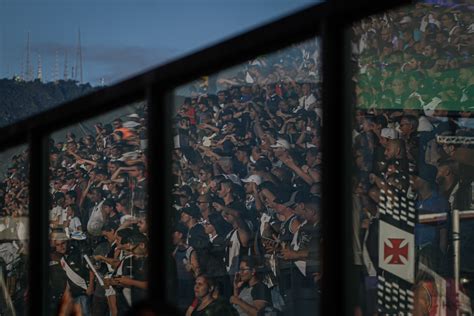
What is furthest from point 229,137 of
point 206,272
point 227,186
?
point 206,272

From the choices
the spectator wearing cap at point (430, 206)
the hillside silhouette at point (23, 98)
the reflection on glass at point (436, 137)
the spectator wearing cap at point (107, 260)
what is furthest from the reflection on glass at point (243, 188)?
the hillside silhouette at point (23, 98)

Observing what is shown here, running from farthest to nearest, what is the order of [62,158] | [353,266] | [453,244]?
1. [453,244]
2. [62,158]
3. [353,266]

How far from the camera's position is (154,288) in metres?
1.38

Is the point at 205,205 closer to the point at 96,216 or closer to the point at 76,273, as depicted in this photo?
the point at 96,216

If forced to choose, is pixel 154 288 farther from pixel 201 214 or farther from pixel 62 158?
pixel 62 158

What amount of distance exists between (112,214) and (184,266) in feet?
0.59

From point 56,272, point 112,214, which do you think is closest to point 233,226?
point 112,214

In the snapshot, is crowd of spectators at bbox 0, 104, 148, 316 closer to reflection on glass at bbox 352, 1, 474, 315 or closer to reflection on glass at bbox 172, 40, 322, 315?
reflection on glass at bbox 172, 40, 322, 315

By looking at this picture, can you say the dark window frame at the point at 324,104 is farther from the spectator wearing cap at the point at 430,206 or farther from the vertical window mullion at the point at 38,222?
the spectator wearing cap at the point at 430,206

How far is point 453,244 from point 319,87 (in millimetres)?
4881

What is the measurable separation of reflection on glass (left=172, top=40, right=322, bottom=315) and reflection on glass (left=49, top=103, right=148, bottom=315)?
0.30 feet

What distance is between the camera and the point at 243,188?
1.27 metres

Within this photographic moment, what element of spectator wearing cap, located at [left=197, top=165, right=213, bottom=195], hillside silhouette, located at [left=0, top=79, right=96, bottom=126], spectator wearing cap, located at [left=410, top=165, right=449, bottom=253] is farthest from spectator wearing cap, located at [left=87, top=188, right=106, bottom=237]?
hillside silhouette, located at [left=0, top=79, right=96, bottom=126]

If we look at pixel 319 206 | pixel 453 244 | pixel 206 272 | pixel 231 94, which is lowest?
pixel 453 244
